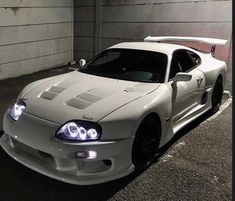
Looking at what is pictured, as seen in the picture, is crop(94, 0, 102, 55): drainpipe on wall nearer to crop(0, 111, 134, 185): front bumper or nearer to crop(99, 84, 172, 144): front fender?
crop(99, 84, 172, 144): front fender

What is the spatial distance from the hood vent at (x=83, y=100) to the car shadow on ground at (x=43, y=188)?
2.44 ft

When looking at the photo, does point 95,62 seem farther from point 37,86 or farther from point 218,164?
point 218,164

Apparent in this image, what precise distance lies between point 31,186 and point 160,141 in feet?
4.68

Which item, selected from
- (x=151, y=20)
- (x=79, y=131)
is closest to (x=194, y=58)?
(x=79, y=131)

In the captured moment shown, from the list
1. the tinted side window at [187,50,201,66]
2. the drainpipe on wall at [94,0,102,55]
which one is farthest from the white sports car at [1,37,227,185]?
the drainpipe on wall at [94,0,102,55]

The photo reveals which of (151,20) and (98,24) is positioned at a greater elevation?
(151,20)

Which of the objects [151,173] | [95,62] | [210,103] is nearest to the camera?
[151,173]

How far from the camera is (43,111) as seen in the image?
315cm

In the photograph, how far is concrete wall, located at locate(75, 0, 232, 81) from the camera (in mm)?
7160

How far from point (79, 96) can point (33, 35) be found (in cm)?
495

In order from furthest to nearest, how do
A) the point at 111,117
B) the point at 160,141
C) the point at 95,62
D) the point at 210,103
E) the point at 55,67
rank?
the point at 55,67, the point at 210,103, the point at 95,62, the point at 160,141, the point at 111,117

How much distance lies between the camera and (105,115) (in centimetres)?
303

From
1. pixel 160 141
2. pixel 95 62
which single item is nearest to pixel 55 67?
pixel 95 62

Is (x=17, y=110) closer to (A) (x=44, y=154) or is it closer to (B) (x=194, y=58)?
(A) (x=44, y=154)
